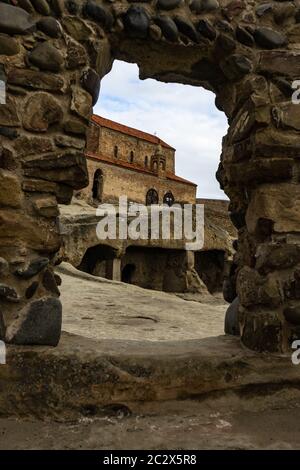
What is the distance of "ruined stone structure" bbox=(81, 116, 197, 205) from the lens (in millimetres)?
30375

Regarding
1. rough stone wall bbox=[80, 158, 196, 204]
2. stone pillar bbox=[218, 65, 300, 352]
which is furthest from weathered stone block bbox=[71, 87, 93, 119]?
rough stone wall bbox=[80, 158, 196, 204]

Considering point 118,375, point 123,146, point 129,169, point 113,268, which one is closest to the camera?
point 118,375

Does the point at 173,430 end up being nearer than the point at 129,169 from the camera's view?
Yes

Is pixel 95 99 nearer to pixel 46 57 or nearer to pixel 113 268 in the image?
pixel 46 57

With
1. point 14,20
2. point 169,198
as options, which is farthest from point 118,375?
point 169,198

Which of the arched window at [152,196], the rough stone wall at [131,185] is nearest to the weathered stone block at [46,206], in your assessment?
the rough stone wall at [131,185]

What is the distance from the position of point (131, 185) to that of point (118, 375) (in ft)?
102

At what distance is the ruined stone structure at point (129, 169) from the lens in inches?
1196

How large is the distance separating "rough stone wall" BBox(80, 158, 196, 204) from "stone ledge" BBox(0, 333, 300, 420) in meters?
24.5

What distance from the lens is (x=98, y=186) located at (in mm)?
29969

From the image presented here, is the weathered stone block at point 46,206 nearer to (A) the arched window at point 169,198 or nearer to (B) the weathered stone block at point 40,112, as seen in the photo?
(B) the weathered stone block at point 40,112

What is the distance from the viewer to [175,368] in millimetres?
2023

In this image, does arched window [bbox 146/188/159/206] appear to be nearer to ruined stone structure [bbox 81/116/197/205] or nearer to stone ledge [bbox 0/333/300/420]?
ruined stone structure [bbox 81/116/197/205]

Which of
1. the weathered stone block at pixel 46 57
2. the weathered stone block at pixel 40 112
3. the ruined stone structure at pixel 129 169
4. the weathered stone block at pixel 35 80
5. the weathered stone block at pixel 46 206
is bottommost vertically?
the weathered stone block at pixel 46 206
